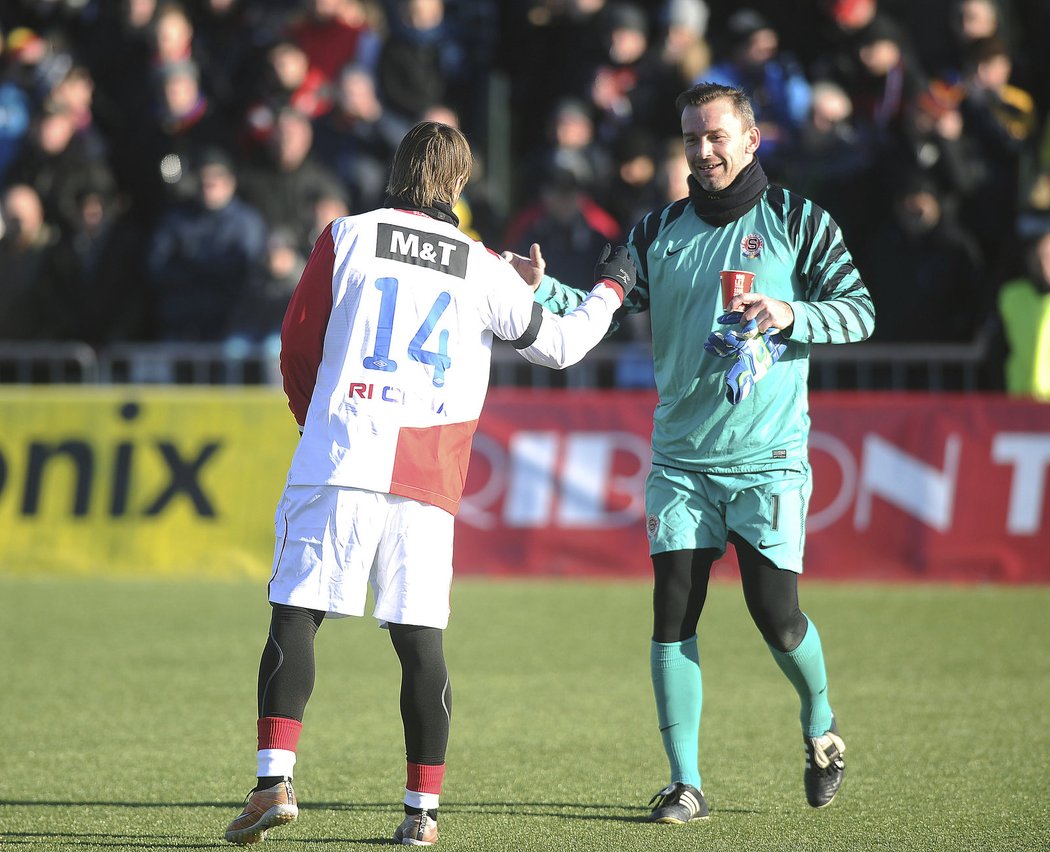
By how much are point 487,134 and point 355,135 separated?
1660mm

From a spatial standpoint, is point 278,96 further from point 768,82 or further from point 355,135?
point 768,82

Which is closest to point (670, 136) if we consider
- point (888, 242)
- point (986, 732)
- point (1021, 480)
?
point (888, 242)

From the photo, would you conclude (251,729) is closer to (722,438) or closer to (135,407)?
(722,438)

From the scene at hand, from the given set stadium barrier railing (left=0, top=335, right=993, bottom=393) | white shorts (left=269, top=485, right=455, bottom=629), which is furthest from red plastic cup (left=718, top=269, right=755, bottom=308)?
stadium barrier railing (left=0, top=335, right=993, bottom=393)

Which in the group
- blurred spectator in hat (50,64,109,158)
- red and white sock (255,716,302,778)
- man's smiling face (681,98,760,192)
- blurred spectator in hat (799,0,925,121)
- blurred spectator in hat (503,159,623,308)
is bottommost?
red and white sock (255,716,302,778)

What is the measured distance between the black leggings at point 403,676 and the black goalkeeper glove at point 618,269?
1.32 metres

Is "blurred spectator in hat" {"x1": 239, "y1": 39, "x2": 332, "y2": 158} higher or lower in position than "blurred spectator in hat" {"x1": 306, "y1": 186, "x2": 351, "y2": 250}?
higher

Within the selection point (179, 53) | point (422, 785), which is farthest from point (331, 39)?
point (422, 785)

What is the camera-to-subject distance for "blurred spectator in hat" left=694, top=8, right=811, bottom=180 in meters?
12.1

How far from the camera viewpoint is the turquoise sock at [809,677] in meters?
5.81

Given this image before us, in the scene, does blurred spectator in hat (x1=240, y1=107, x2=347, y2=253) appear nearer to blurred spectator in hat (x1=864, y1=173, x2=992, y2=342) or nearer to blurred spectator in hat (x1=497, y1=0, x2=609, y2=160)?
blurred spectator in hat (x1=497, y1=0, x2=609, y2=160)

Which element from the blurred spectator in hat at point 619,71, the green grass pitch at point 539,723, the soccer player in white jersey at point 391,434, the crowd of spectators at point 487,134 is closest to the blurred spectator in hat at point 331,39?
the crowd of spectators at point 487,134

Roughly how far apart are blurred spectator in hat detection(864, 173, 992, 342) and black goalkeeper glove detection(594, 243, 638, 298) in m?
6.09

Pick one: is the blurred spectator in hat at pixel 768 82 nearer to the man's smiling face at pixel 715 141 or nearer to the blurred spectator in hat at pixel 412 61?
the blurred spectator in hat at pixel 412 61
